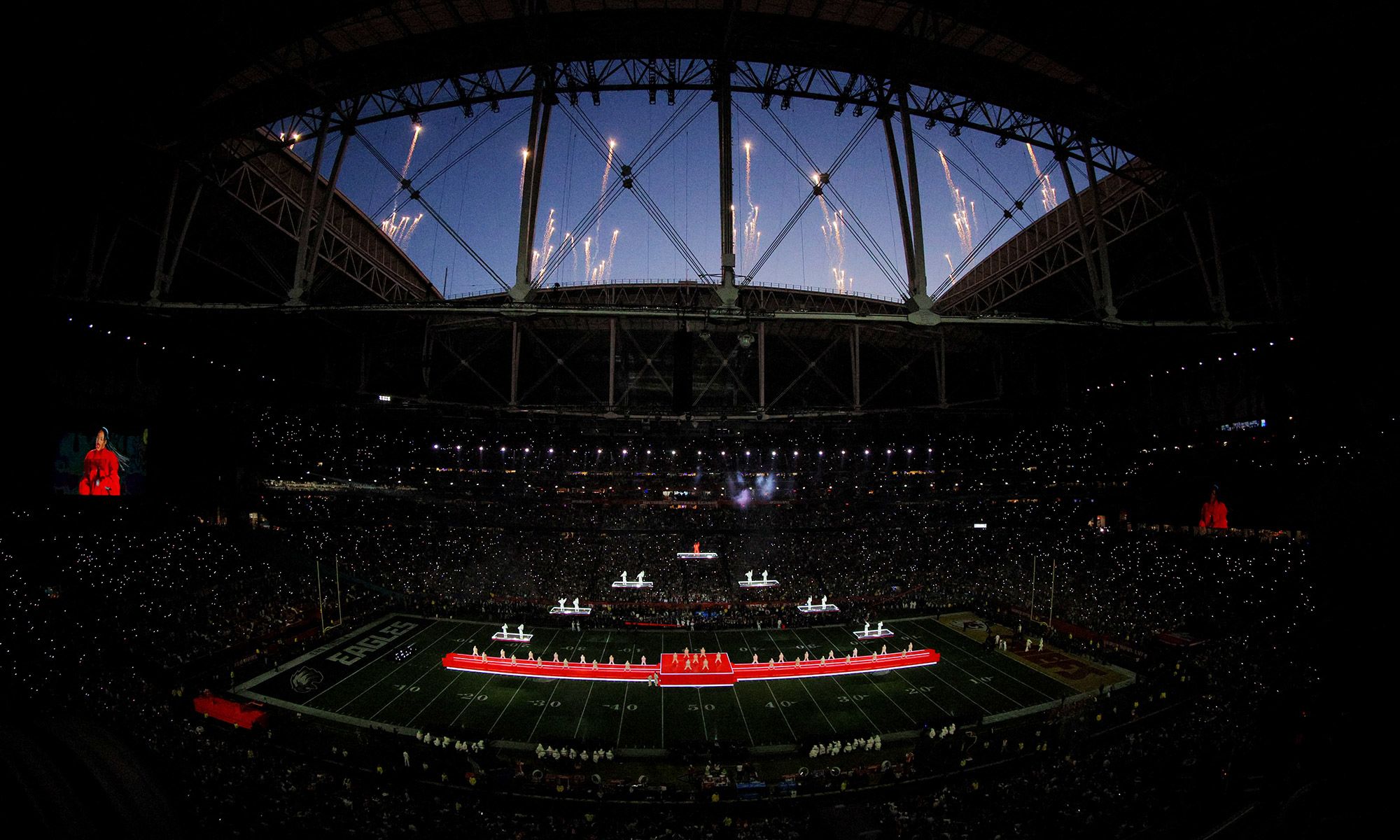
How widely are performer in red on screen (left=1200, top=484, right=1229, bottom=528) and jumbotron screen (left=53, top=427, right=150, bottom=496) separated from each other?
48.7m

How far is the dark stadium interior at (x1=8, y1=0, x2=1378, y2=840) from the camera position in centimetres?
1130

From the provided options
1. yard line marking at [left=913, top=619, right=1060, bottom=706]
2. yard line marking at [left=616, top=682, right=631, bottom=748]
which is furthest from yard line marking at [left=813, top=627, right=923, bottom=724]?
yard line marking at [left=616, top=682, right=631, bottom=748]

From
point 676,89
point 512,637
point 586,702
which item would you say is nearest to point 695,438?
point 512,637

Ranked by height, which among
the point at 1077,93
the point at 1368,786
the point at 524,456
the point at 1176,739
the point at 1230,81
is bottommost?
the point at 1176,739

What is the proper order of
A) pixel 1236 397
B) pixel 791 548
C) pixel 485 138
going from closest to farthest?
pixel 485 138 → pixel 1236 397 → pixel 791 548

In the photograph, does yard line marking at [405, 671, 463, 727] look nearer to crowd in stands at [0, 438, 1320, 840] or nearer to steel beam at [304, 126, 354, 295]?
crowd in stands at [0, 438, 1320, 840]

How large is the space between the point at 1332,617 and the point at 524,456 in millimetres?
45977

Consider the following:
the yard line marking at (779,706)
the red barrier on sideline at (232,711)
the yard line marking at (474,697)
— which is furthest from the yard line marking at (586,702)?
the red barrier on sideline at (232,711)

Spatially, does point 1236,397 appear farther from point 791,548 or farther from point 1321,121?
point 791,548

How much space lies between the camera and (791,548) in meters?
42.2

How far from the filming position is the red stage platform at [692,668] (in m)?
21.8

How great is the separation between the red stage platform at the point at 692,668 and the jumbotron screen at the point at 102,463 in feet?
48.0

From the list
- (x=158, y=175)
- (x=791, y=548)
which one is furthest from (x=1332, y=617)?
(x=791, y=548)

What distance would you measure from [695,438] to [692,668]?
20542 millimetres
